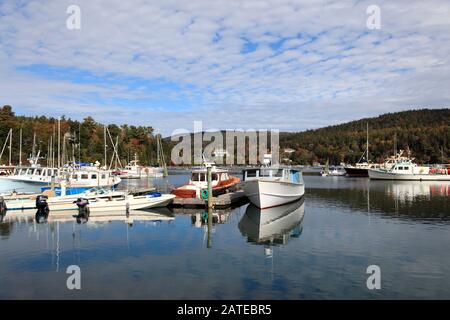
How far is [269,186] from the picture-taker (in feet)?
107

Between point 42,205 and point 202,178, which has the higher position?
point 202,178

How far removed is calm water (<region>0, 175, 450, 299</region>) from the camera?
1374 centimetres

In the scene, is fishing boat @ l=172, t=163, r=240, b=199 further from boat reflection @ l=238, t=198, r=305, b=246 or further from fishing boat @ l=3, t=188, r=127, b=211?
fishing boat @ l=3, t=188, r=127, b=211

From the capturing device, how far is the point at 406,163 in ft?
307

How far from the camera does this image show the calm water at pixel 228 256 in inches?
541

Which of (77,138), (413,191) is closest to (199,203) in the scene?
(413,191)

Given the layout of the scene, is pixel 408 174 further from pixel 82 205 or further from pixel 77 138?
pixel 77 138

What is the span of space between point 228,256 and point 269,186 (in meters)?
15.0

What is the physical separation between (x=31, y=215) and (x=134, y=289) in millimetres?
20635

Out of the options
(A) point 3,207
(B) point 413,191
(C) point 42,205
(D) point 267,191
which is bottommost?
(B) point 413,191

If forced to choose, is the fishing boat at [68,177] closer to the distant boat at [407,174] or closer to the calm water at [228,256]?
the calm water at [228,256]

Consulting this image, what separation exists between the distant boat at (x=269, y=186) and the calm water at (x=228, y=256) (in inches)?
100
